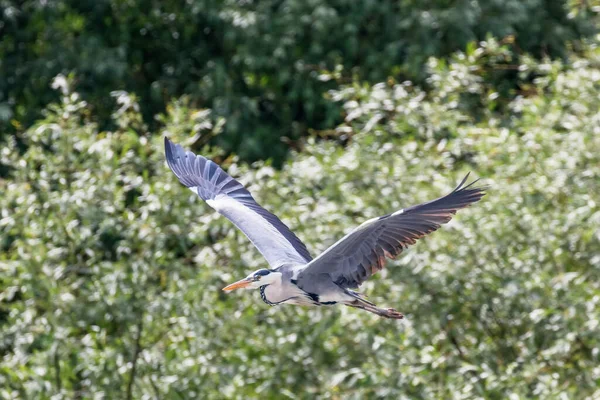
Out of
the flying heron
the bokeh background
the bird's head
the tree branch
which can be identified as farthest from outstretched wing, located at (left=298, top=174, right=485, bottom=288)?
the tree branch

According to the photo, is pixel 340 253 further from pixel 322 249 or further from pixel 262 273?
pixel 322 249

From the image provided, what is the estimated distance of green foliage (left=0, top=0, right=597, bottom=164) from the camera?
1405cm

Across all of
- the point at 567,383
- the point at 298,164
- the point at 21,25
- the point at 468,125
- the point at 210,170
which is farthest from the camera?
the point at 21,25

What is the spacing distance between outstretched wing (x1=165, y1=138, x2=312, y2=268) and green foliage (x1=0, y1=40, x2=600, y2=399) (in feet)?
5.38

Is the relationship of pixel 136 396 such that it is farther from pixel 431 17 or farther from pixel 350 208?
pixel 431 17

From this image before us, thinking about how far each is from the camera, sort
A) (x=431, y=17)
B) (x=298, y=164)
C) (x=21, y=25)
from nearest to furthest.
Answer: (x=298, y=164) < (x=431, y=17) < (x=21, y=25)

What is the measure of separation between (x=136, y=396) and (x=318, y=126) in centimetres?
569

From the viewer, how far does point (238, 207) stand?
743 cm

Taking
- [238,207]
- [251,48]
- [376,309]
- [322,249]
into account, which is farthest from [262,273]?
[251,48]

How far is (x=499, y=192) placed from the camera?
370 inches

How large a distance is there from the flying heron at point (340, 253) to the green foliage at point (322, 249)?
209cm

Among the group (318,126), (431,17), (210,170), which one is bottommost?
(318,126)

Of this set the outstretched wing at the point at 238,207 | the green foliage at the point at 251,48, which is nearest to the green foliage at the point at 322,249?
the outstretched wing at the point at 238,207

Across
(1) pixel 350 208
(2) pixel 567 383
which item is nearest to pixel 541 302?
(2) pixel 567 383
